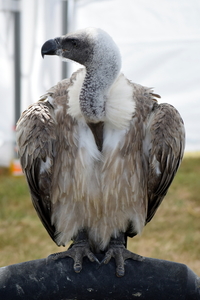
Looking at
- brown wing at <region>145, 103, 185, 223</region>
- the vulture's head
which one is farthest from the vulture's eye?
brown wing at <region>145, 103, 185, 223</region>

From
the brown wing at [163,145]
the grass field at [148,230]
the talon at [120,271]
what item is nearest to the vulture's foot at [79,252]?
the talon at [120,271]

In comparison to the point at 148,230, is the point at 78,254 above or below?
above

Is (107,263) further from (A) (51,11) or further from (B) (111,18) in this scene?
(A) (51,11)

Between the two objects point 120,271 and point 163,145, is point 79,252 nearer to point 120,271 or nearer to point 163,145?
point 120,271

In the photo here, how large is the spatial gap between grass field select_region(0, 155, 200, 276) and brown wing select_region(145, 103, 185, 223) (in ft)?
6.63

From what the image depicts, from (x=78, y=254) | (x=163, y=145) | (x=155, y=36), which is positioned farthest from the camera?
(x=155, y=36)

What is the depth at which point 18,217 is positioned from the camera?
221 inches

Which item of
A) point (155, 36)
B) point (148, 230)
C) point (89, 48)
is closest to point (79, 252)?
point (89, 48)

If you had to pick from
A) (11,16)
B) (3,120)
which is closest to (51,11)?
(11,16)

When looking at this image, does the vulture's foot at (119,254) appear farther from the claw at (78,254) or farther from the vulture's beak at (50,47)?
the vulture's beak at (50,47)

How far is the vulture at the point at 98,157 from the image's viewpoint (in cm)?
258

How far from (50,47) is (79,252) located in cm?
106

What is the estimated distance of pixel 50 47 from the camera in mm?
2412

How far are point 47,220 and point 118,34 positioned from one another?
2866 millimetres
